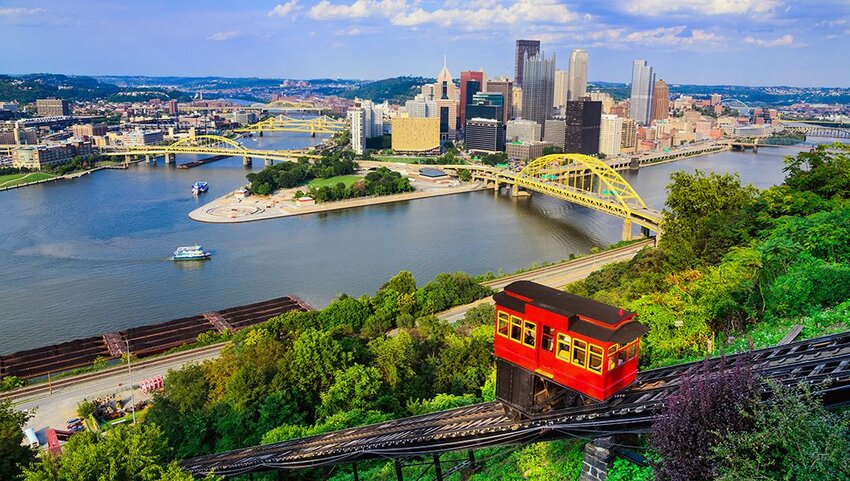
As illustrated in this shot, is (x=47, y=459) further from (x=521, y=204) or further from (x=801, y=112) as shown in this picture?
(x=801, y=112)

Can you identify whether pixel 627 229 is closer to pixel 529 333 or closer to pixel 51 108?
pixel 529 333

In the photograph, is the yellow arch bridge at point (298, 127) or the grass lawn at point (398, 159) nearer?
the grass lawn at point (398, 159)

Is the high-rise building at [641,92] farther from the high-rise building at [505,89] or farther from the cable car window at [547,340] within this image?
the cable car window at [547,340]

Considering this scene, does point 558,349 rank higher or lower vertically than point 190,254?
higher

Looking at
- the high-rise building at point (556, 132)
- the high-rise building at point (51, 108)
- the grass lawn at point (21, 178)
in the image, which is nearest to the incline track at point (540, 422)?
the grass lawn at point (21, 178)

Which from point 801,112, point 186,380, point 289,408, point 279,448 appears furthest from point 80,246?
point 801,112

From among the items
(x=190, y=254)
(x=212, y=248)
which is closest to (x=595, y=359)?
(x=190, y=254)
